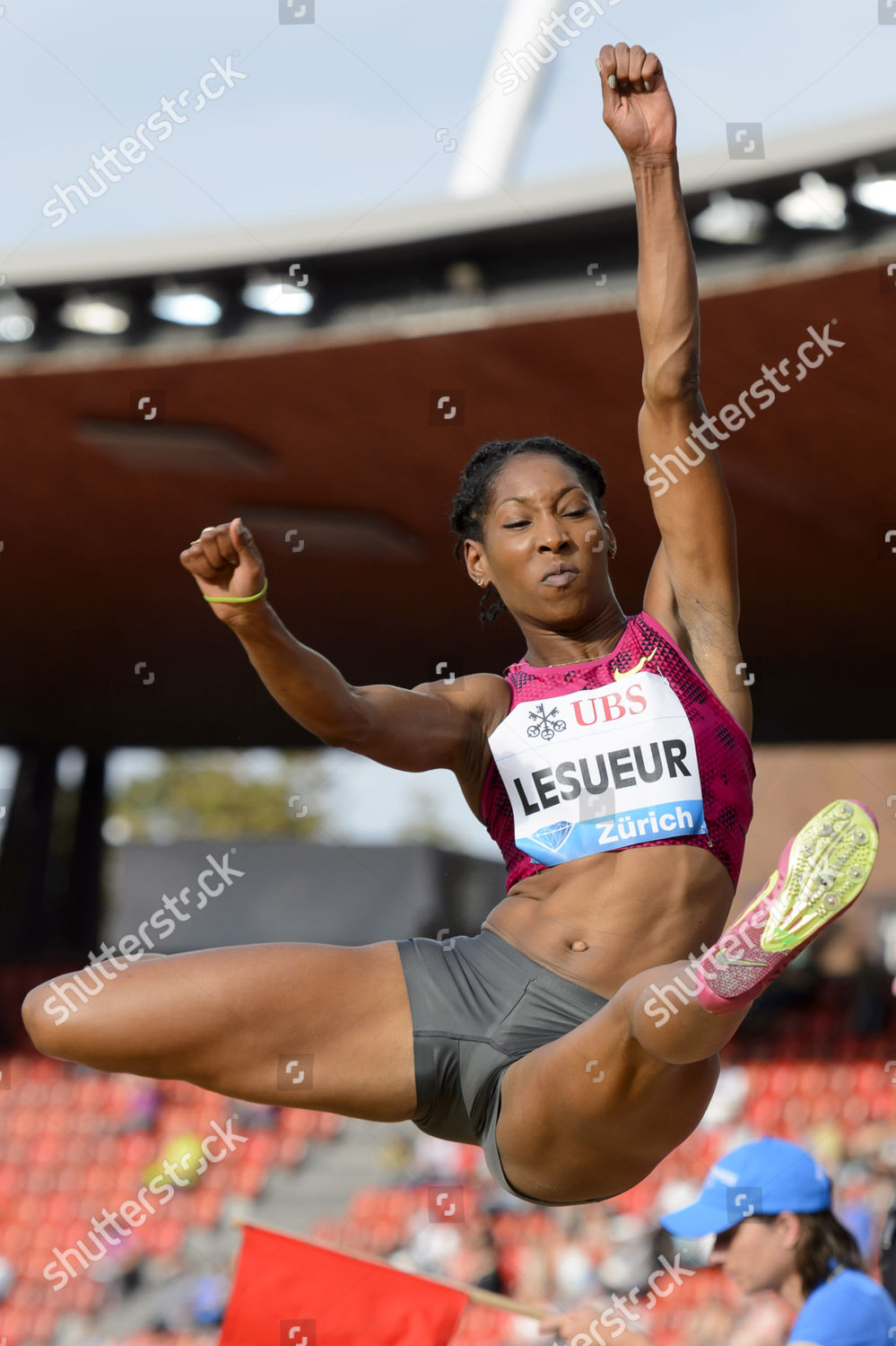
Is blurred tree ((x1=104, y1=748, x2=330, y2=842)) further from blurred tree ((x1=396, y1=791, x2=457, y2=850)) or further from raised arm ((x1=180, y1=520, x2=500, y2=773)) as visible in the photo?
raised arm ((x1=180, y1=520, x2=500, y2=773))

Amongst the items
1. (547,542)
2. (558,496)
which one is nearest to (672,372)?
(558,496)

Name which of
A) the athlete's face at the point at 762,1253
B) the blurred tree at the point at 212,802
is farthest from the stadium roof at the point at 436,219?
the blurred tree at the point at 212,802

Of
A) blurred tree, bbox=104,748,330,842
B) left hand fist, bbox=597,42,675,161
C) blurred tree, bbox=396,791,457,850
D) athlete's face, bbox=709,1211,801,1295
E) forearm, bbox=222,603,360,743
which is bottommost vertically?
athlete's face, bbox=709,1211,801,1295

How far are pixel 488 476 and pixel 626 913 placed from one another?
1124mm

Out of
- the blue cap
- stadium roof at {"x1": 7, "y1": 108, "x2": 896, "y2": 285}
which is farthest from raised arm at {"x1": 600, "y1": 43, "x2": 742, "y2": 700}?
stadium roof at {"x1": 7, "y1": 108, "x2": 896, "y2": 285}

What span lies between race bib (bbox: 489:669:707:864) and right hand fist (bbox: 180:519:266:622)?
2.41 ft

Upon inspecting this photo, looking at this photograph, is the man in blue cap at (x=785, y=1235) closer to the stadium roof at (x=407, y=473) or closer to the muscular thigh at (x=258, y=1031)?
the muscular thigh at (x=258, y=1031)

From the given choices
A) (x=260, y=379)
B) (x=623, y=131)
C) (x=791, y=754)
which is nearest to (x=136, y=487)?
(x=260, y=379)

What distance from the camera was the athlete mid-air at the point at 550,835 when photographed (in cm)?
301

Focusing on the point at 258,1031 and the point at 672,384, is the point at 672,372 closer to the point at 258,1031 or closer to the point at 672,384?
the point at 672,384

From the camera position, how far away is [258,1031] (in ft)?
10.1

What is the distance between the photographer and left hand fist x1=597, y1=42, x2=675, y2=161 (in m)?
3.37

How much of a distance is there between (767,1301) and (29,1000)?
637 centimetres

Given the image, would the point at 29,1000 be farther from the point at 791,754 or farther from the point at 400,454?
the point at 791,754
